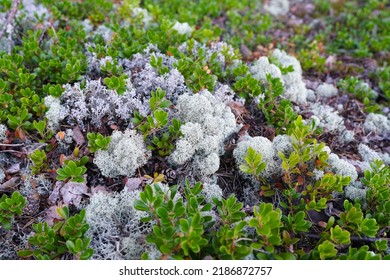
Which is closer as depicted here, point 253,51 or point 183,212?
point 183,212

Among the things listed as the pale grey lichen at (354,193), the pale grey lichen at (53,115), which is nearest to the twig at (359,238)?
the pale grey lichen at (354,193)

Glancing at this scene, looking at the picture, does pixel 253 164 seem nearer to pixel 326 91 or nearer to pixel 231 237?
pixel 231 237

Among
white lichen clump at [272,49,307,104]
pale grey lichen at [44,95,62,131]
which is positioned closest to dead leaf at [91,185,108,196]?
pale grey lichen at [44,95,62,131]
